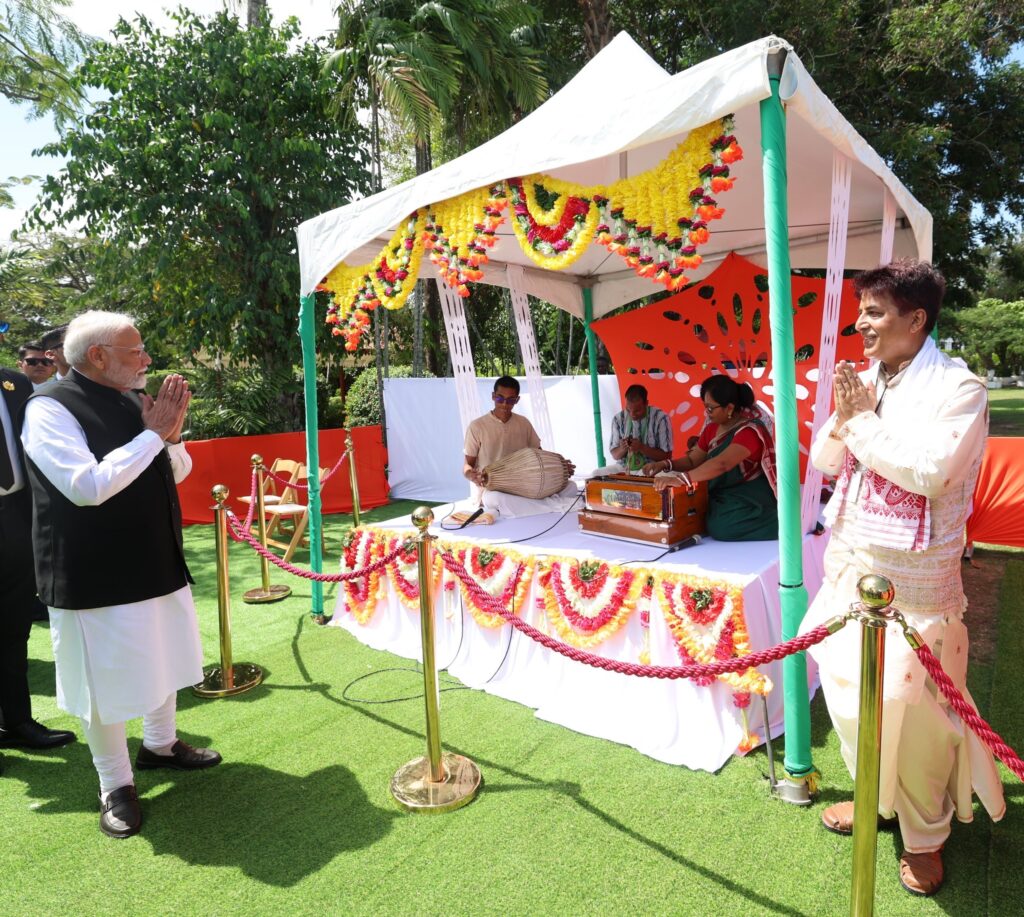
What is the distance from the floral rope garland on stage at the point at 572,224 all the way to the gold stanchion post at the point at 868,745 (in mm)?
1741

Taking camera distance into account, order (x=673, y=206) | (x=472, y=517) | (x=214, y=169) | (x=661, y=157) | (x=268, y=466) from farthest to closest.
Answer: (x=214, y=169), (x=268, y=466), (x=472, y=517), (x=661, y=157), (x=673, y=206)

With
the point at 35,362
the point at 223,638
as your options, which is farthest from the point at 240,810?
the point at 35,362

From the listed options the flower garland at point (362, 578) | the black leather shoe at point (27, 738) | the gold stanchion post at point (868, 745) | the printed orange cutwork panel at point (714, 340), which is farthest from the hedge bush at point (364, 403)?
the gold stanchion post at point (868, 745)

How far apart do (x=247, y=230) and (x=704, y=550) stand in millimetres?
9623

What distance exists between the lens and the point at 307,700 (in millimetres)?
3941

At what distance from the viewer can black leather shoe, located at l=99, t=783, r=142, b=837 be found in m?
2.76

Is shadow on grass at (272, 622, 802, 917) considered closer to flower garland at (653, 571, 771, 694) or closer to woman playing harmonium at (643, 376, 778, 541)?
flower garland at (653, 571, 771, 694)

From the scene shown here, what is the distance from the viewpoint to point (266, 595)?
5891 mm

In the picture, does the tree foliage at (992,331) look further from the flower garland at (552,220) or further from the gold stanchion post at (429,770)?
the gold stanchion post at (429,770)

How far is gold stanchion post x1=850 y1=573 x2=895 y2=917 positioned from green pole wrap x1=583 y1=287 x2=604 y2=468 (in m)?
6.60

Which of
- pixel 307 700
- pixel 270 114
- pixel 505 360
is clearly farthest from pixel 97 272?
pixel 307 700

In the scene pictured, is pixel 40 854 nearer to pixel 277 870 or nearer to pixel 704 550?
pixel 277 870

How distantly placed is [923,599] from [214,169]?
1097 centimetres

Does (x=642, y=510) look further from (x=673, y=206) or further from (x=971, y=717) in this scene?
(x=971, y=717)
